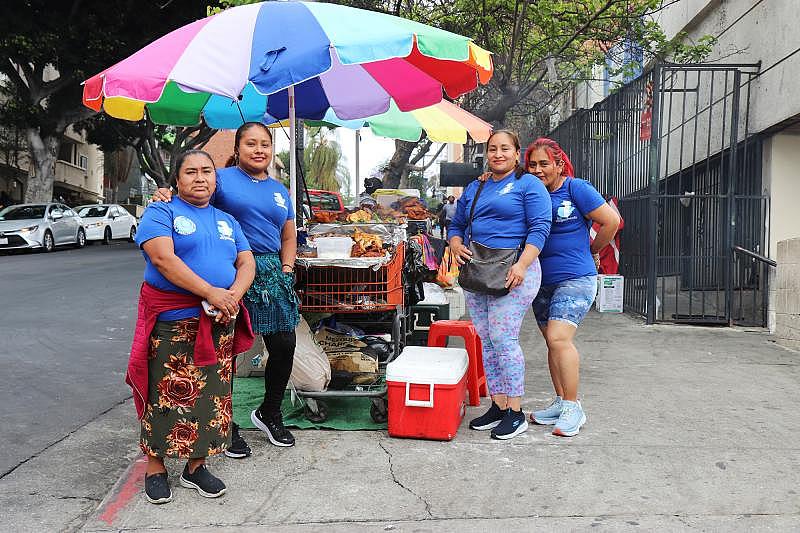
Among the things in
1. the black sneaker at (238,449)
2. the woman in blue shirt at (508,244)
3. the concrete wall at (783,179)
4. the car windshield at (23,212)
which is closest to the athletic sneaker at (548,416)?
the woman in blue shirt at (508,244)

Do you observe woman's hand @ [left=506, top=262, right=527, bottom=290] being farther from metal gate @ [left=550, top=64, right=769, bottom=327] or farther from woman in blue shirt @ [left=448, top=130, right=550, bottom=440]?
metal gate @ [left=550, top=64, right=769, bottom=327]

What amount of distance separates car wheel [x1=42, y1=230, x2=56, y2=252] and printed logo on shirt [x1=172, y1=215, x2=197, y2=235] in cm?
2009

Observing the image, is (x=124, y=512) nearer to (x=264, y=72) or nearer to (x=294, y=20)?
(x=264, y=72)

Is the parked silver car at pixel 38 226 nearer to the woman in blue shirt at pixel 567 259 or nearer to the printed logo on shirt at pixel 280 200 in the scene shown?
the printed logo on shirt at pixel 280 200

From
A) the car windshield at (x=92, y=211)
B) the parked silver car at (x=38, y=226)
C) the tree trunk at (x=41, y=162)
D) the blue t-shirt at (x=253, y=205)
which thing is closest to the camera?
the blue t-shirt at (x=253, y=205)

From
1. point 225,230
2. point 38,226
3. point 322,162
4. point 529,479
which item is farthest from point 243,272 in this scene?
point 322,162

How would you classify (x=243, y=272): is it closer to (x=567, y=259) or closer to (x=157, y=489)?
(x=157, y=489)

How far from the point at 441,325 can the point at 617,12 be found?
1074 cm

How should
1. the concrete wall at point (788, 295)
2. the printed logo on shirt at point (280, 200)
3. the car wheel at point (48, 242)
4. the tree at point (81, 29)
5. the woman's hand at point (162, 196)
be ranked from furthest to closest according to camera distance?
the car wheel at point (48, 242) → the tree at point (81, 29) → the concrete wall at point (788, 295) → the printed logo on shirt at point (280, 200) → the woman's hand at point (162, 196)

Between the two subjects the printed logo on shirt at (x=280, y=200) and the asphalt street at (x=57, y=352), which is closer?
the printed logo on shirt at (x=280, y=200)

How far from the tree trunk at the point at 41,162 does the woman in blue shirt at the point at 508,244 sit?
2295 centimetres

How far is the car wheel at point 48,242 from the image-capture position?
2174 centimetres

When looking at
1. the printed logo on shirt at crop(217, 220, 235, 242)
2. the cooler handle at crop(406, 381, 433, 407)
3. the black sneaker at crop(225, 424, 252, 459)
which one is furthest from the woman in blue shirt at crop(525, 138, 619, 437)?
the printed logo on shirt at crop(217, 220, 235, 242)

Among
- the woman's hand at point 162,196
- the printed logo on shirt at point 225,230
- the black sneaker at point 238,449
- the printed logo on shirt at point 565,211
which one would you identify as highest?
the woman's hand at point 162,196
